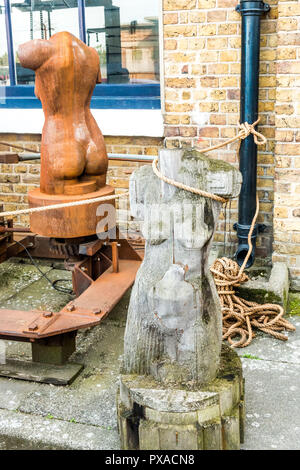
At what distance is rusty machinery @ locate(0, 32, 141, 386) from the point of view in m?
3.11

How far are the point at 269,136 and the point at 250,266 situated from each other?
3.35ft

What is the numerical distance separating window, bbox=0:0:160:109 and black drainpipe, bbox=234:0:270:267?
113cm

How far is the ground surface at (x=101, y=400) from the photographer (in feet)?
8.41

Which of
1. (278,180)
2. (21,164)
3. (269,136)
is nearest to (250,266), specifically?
(278,180)

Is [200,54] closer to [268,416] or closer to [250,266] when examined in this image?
[250,266]

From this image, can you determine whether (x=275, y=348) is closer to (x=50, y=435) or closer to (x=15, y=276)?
(x=50, y=435)

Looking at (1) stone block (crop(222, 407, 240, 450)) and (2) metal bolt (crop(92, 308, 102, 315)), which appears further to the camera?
(2) metal bolt (crop(92, 308, 102, 315))

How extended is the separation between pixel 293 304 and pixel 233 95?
1659 millimetres

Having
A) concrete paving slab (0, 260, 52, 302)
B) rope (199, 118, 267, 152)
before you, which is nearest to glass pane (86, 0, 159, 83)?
rope (199, 118, 267, 152)

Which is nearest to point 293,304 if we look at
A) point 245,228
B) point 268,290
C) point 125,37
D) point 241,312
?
point 268,290

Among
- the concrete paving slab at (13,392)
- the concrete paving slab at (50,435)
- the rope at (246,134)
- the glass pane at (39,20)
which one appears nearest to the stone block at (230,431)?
the concrete paving slab at (50,435)

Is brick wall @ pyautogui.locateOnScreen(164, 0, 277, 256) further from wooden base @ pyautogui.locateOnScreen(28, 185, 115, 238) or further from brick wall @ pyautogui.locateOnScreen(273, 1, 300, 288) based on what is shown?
wooden base @ pyautogui.locateOnScreen(28, 185, 115, 238)

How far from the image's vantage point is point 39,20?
540 centimetres
